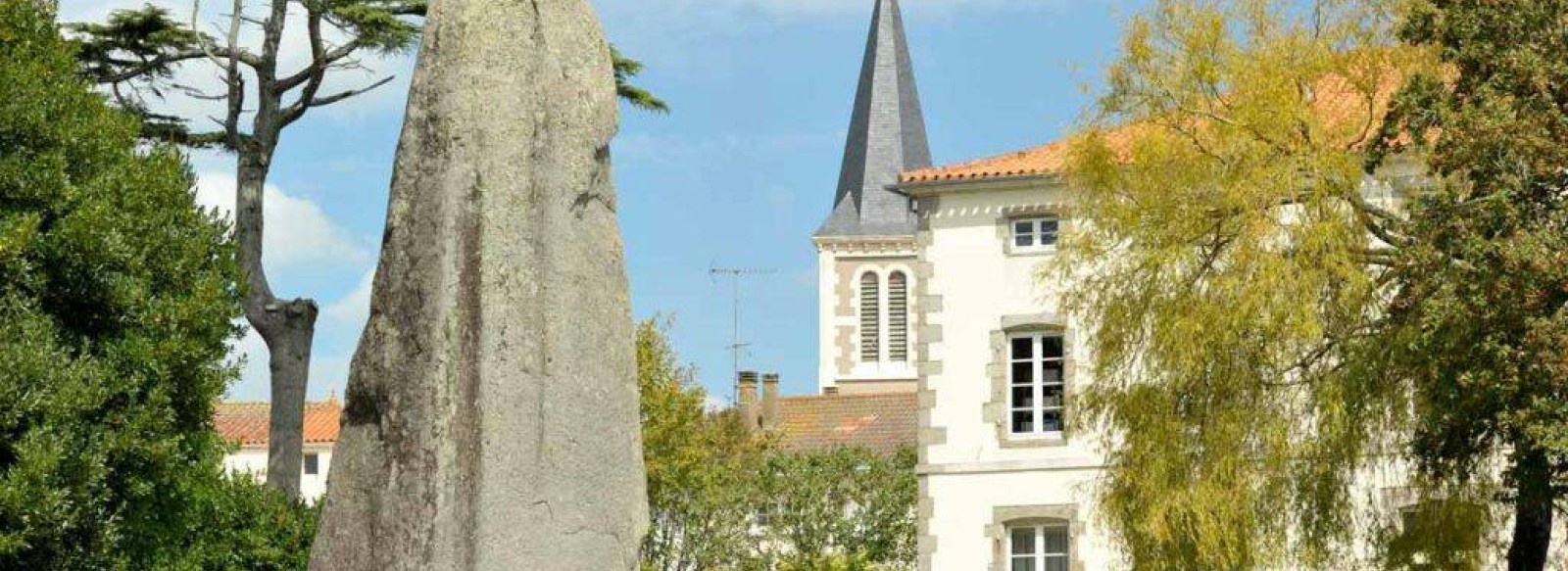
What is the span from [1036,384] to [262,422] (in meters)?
45.4

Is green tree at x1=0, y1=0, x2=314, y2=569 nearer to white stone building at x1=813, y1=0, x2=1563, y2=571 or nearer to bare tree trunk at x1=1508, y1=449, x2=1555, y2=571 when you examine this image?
bare tree trunk at x1=1508, y1=449, x2=1555, y2=571

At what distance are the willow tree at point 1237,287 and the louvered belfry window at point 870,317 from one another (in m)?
78.6

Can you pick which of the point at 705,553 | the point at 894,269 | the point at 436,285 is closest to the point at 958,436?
the point at 705,553

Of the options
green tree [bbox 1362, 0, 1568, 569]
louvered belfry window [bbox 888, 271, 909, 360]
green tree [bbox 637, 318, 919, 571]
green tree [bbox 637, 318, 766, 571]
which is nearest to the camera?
green tree [bbox 1362, 0, 1568, 569]

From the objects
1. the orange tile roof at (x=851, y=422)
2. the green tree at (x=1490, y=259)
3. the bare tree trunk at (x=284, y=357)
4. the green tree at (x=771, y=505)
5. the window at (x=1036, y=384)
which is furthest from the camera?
the orange tile roof at (x=851, y=422)

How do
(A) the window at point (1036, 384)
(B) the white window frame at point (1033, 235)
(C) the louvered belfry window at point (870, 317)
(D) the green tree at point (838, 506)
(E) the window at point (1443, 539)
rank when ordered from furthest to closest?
(C) the louvered belfry window at point (870, 317) < (D) the green tree at point (838, 506) < (B) the white window frame at point (1033, 235) < (A) the window at point (1036, 384) < (E) the window at point (1443, 539)

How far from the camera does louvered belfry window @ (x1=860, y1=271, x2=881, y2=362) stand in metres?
106

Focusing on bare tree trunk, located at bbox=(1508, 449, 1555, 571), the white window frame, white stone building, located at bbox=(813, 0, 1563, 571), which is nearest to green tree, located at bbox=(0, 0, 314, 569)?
bare tree trunk, located at bbox=(1508, 449, 1555, 571)

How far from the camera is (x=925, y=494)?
39.4 metres

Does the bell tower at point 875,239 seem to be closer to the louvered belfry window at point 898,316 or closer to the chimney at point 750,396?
the louvered belfry window at point 898,316

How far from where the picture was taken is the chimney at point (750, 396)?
73875 mm

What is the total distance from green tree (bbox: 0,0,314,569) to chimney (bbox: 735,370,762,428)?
5243cm

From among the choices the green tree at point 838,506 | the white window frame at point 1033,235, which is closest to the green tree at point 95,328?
the white window frame at point 1033,235

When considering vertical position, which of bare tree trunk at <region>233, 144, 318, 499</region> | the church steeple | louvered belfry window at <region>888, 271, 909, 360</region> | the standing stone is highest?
the church steeple
